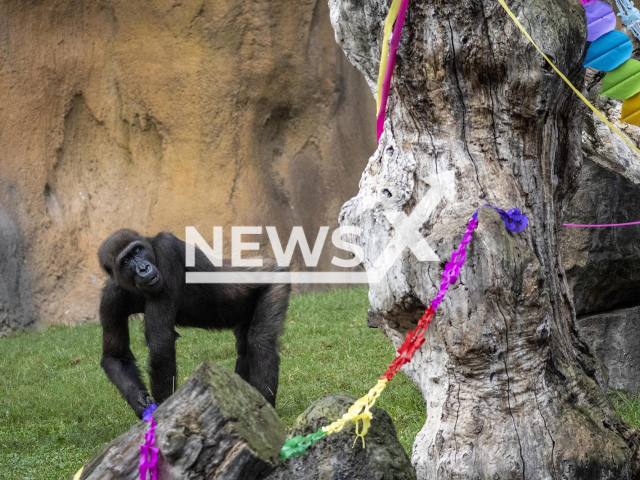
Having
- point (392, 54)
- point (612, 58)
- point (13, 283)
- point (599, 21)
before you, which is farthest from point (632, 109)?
point (13, 283)

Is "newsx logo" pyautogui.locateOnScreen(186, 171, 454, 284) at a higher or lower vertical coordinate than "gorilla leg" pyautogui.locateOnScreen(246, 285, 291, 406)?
higher

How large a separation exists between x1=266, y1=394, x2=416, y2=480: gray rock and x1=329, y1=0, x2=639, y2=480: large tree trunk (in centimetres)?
34

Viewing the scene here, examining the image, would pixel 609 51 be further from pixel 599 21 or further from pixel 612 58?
pixel 599 21

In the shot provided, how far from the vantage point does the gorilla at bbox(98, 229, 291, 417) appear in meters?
4.45

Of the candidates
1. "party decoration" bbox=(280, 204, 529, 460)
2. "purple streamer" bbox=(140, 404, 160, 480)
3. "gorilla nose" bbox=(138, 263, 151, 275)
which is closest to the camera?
"purple streamer" bbox=(140, 404, 160, 480)

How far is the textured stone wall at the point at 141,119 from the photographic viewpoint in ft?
28.0

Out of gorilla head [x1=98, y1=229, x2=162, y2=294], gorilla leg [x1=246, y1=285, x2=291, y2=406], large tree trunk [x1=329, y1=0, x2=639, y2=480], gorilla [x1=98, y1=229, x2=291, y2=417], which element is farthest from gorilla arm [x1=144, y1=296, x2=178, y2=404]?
large tree trunk [x1=329, y1=0, x2=639, y2=480]

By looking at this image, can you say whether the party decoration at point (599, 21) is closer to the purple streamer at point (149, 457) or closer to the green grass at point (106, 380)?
the green grass at point (106, 380)

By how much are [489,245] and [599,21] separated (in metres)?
1.12

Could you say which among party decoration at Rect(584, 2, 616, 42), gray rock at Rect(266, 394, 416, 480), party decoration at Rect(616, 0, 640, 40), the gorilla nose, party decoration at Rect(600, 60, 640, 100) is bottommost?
gray rock at Rect(266, 394, 416, 480)

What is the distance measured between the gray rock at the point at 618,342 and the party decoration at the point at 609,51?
1998mm

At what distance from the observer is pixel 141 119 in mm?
9047

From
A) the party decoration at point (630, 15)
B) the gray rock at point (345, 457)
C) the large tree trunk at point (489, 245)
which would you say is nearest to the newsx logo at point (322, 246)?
the large tree trunk at point (489, 245)

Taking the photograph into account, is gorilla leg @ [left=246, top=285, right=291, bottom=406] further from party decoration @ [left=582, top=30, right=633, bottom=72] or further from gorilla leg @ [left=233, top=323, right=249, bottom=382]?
party decoration @ [left=582, top=30, right=633, bottom=72]
